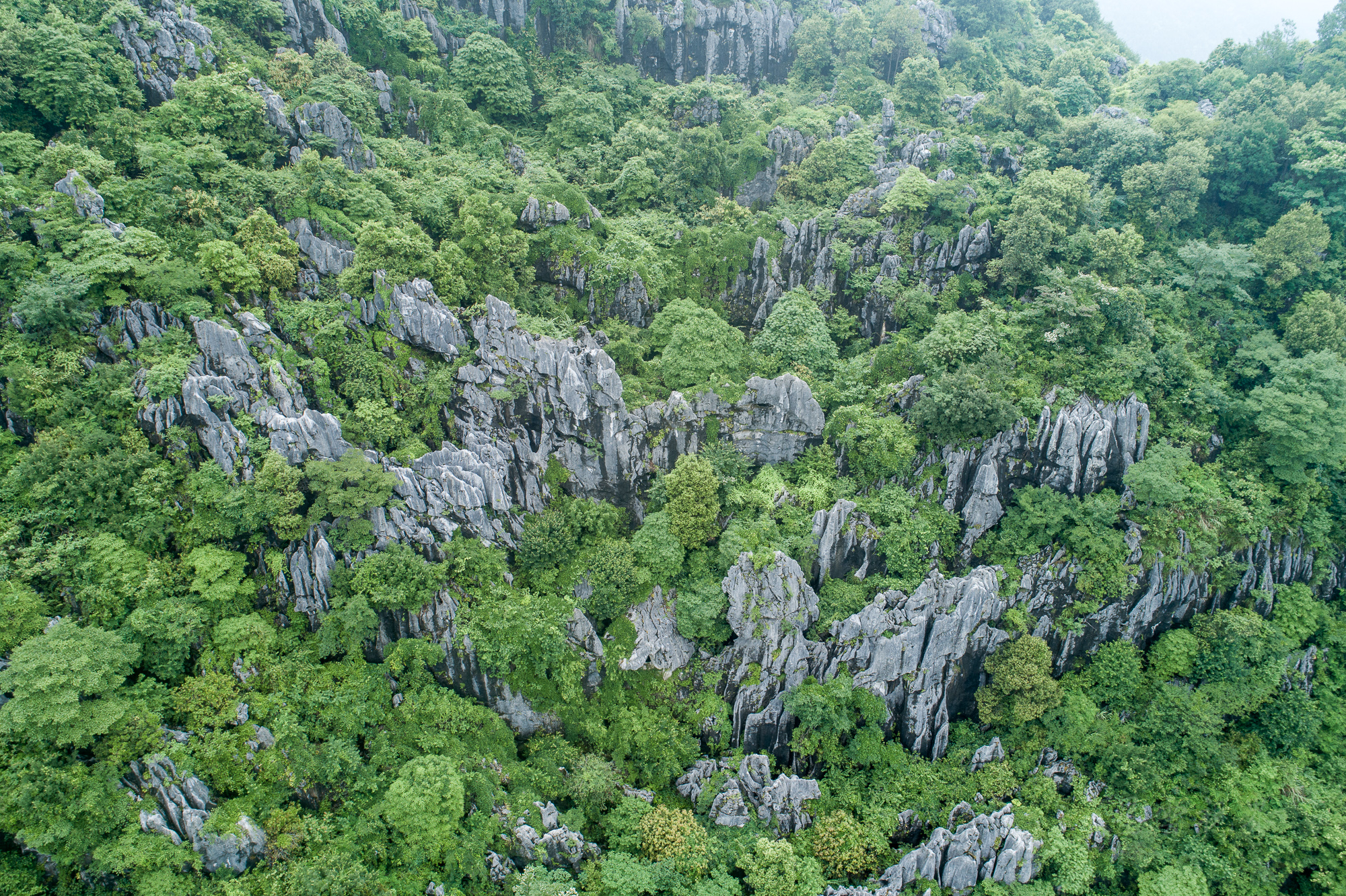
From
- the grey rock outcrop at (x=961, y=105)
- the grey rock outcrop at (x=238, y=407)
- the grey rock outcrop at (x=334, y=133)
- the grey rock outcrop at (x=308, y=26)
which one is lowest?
the grey rock outcrop at (x=238, y=407)

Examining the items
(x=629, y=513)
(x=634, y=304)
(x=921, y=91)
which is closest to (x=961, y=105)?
(x=921, y=91)

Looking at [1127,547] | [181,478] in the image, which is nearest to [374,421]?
[181,478]

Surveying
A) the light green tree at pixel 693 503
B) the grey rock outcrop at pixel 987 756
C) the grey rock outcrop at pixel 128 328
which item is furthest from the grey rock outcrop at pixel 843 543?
the grey rock outcrop at pixel 128 328

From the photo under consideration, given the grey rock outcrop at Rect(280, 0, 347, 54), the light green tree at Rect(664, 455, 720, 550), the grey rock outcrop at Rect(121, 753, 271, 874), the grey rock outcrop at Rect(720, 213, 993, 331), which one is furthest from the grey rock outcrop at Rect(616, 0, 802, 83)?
the grey rock outcrop at Rect(121, 753, 271, 874)

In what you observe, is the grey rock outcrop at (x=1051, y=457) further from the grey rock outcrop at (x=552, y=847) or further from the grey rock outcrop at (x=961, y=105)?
the grey rock outcrop at (x=961, y=105)

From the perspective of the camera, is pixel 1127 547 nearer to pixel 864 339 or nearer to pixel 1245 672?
pixel 1245 672

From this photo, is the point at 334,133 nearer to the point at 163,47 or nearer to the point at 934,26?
the point at 163,47

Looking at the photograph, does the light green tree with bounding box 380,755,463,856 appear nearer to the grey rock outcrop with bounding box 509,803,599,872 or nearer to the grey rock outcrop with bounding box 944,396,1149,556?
the grey rock outcrop with bounding box 509,803,599,872

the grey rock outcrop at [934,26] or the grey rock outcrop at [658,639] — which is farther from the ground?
the grey rock outcrop at [934,26]
